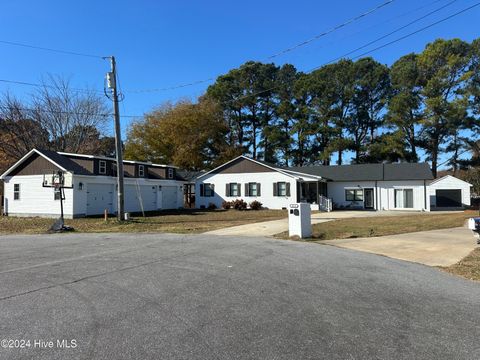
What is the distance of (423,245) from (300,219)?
14.4 feet

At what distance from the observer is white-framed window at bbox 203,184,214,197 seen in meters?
41.6

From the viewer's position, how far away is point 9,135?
41.2 meters

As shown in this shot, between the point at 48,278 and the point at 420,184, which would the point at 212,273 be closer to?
the point at 48,278

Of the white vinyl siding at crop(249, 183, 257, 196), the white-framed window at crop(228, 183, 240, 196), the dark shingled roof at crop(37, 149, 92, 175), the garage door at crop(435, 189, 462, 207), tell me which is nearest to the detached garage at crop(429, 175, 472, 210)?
the garage door at crop(435, 189, 462, 207)

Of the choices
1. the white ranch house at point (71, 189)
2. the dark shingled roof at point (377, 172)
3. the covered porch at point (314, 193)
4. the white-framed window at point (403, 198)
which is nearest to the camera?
the white ranch house at point (71, 189)

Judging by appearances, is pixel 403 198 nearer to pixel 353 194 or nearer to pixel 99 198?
pixel 353 194

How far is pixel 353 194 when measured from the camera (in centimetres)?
4009

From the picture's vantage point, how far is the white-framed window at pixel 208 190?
41.6m

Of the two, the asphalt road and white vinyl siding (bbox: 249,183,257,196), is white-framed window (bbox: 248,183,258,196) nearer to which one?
white vinyl siding (bbox: 249,183,257,196)

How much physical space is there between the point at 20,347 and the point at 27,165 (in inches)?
1186

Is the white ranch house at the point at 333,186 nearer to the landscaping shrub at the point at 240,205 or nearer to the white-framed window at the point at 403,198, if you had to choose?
the white-framed window at the point at 403,198

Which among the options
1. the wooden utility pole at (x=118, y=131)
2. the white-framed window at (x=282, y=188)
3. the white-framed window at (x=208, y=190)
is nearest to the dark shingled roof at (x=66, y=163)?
the wooden utility pole at (x=118, y=131)

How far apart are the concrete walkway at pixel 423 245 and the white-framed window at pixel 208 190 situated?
26378 mm

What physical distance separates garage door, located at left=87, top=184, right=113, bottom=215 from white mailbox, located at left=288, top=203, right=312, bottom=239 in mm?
18763
